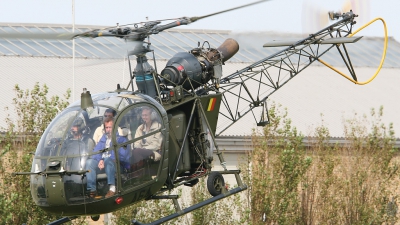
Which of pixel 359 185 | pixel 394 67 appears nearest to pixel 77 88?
pixel 359 185

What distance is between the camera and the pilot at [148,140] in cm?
1395

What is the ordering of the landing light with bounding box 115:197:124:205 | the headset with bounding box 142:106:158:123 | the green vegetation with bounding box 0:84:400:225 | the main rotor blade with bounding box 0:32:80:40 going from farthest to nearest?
the green vegetation with bounding box 0:84:400:225
the headset with bounding box 142:106:158:123
the landing light with bounding box 115:197:124:205
the main rotor blade with bounding box 0:32:80:40

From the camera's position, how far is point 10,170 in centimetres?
2623

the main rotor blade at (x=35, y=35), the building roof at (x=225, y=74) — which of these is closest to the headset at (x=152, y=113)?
the main rotor blade at (x=35, y=35)

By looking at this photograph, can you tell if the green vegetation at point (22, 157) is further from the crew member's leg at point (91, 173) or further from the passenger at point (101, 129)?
the crew member's leg at point (91, 173)

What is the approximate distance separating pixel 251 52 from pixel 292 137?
41.0 ft

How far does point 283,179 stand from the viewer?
93.7ft

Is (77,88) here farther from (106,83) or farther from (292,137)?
(292,137)

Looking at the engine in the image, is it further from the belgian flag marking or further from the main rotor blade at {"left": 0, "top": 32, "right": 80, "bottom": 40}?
the main rotor blade at {"left": 0, "top": 32, "right": 80, "bottom": 40}

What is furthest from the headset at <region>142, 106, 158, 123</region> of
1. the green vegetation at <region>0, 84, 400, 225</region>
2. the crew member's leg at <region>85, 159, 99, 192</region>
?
the green vegetation at <region>0, 84, 400, 225</region>

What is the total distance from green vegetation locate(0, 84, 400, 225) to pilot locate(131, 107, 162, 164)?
1206 centimetres

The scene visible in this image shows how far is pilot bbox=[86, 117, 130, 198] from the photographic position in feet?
43.8

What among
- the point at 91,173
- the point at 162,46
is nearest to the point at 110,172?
the point at 91,173

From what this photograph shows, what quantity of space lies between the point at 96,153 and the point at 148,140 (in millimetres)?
1160
